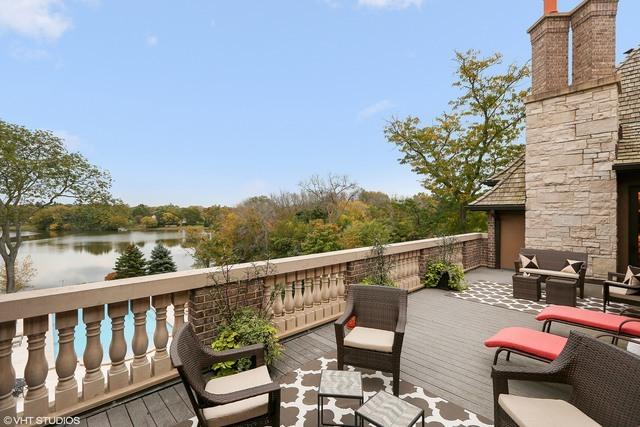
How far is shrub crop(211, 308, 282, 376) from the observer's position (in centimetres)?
275

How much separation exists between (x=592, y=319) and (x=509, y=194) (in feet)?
21.3

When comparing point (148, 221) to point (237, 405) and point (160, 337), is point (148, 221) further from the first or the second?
point (237, 405)

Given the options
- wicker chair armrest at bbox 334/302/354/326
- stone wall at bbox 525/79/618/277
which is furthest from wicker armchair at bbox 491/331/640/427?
stone wall at bbox 525/79/618/277

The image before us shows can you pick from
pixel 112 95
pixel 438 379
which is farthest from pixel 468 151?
pixel 112 95

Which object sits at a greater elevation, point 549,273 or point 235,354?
point 235,354

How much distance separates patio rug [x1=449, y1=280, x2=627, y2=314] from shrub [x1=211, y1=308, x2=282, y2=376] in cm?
462

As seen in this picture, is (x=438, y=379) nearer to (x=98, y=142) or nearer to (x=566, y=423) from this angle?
(x=566, y=423)

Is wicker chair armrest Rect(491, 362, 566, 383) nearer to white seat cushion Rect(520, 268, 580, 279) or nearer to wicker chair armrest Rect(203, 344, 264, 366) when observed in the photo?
wicker chair armrest Rect(203, 344, 264, 366)

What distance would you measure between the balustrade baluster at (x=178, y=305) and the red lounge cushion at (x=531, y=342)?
11.5ft

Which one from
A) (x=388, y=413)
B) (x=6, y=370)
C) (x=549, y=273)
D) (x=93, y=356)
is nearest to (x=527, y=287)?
(x=549, y=273)

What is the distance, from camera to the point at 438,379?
2.92 m

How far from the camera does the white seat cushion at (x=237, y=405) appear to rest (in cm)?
173

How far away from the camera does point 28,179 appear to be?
59.7ft

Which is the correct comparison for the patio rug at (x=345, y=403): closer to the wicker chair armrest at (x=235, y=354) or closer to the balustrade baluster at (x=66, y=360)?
the wicker chair armrest at (x=235, y=354)
